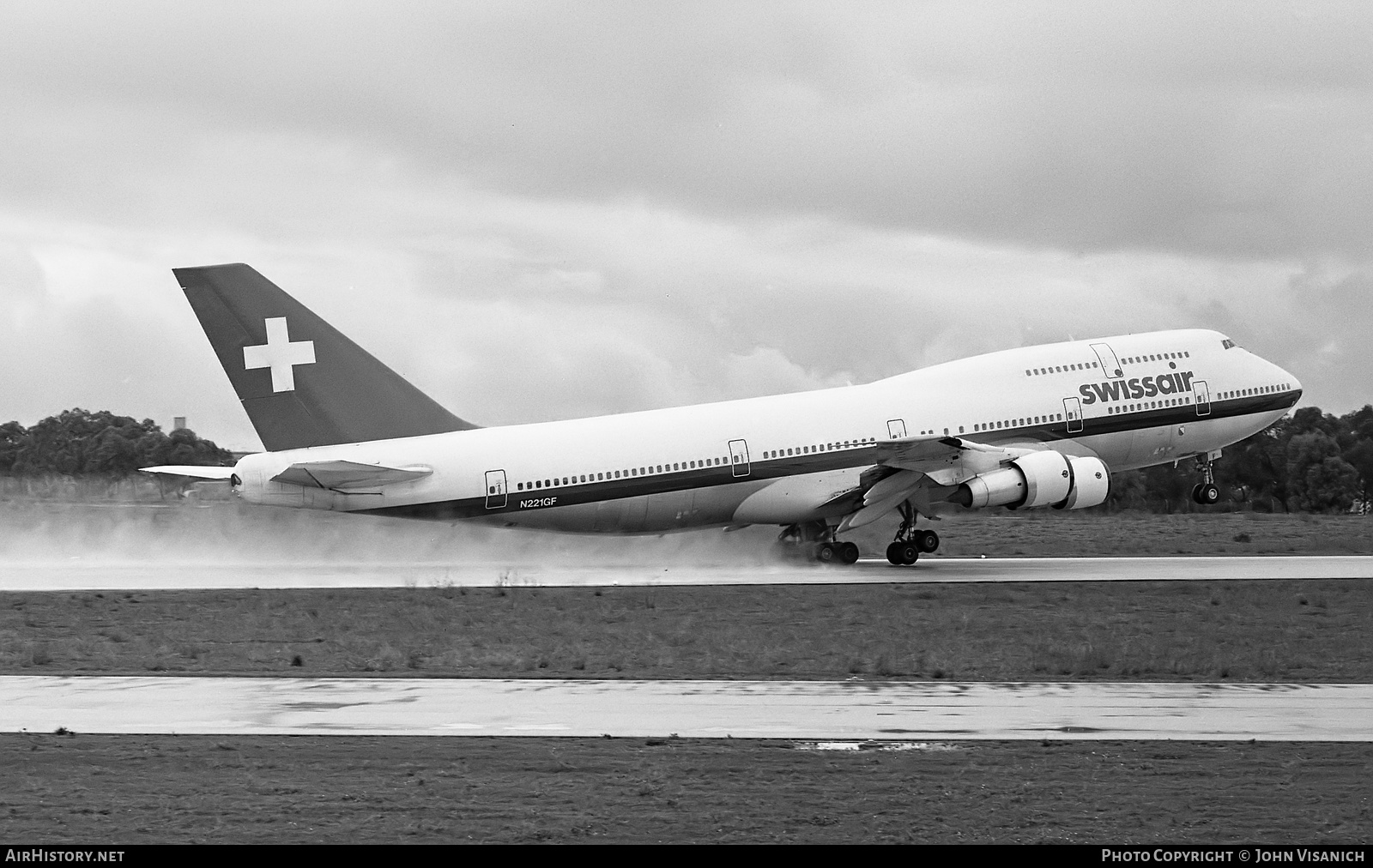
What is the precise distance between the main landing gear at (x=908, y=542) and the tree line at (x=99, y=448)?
37812mm

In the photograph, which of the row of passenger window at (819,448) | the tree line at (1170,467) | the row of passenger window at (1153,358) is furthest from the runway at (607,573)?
Result: the tree line at (1170,467)

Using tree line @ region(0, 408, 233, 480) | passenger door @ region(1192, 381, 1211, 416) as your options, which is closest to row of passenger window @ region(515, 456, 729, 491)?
passenger door @ region(1192, 381, 1211, 416)

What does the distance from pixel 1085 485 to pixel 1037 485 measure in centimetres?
133

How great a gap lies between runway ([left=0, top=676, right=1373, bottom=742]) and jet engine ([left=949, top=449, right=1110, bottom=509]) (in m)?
17.7

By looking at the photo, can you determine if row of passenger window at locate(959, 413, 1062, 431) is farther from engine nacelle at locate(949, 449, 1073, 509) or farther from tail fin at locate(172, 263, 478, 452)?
tail fin at locate(172, 263, 478, 452)

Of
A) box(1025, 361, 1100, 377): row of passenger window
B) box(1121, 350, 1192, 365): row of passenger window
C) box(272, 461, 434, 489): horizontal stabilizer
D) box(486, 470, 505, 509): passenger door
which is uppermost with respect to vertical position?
box(1121, 350, 1192, 365): row of passenger window

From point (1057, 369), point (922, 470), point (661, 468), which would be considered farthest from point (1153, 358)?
point (661, 468)

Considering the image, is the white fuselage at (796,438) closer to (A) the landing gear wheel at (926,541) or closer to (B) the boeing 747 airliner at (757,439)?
(B) the boeing 747 airliner at (757,439)

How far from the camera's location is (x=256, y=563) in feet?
119

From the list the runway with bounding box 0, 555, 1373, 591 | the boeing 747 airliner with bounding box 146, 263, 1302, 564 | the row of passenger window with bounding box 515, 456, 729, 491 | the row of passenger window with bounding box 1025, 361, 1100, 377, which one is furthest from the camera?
the row of passenger window with bounding box 1025, 361, 1100, 377

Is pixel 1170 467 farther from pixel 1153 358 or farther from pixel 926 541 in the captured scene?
pixel 926 541

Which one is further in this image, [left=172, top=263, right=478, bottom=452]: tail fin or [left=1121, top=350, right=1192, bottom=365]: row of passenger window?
[left=1121, top=350, right=1192, bottom=365]: row of passenger window

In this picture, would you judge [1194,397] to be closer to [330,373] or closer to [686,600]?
[686,600]

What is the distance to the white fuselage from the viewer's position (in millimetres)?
32938
